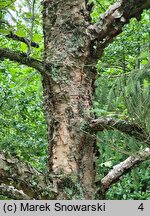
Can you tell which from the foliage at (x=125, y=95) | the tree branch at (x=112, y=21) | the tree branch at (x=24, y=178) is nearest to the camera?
the foliage at (x=125, y=95)

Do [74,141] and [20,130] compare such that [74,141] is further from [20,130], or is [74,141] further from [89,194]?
[20,130]

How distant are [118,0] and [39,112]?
2261 millimetres

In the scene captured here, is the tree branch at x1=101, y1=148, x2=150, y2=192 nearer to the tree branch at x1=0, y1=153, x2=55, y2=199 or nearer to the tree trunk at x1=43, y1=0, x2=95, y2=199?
the tree trunk at x1=43, y1=0, x2=95, y2=199

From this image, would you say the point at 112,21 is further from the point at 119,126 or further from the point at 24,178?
the point at 24,178

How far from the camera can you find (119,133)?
60.4 inches

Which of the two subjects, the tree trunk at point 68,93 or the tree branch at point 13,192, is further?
the tree trunk at point 68,93

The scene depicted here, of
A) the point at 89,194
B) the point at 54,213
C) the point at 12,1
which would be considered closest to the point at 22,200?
the point at 54,213

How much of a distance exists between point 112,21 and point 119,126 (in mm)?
431

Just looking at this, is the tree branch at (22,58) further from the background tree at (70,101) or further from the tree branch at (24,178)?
the tree branch at (24,178)

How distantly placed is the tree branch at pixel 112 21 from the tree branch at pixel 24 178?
56 cm

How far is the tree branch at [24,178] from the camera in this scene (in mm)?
1366

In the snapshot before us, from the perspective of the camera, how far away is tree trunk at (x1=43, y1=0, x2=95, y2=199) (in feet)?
4.97

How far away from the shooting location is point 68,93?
1.55 metres

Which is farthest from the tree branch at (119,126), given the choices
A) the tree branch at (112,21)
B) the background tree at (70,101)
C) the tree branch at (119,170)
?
the tree branch at (112,21)
